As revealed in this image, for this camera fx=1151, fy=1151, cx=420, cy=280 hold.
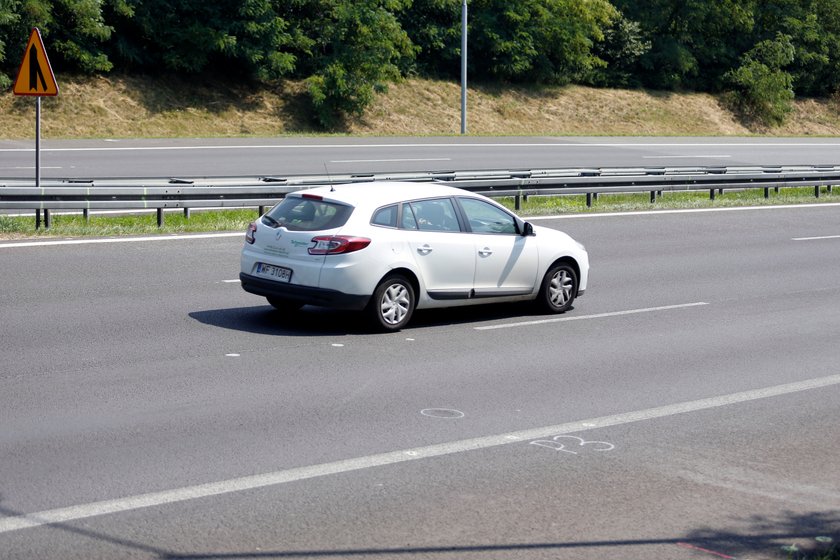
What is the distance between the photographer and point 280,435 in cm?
779

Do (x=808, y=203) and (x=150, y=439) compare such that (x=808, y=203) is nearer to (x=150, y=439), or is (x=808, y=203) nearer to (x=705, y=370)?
(x=705, y=370)

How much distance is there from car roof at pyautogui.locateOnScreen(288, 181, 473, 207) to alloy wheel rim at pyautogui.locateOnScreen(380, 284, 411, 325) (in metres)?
0.91

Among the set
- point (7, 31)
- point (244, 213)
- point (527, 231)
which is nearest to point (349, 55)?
point (7, 31)

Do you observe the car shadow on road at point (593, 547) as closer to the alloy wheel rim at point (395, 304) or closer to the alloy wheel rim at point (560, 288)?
the alloy wheel rim at point (395, 304)

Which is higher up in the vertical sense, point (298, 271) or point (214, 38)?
point (214, 38)

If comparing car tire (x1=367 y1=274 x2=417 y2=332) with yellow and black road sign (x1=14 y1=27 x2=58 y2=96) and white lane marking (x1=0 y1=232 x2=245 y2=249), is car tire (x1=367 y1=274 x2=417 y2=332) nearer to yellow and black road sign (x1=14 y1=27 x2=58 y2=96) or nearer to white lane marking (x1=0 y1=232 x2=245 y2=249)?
white lane marking (x1=0 y1=232 x2=245 y2=249)

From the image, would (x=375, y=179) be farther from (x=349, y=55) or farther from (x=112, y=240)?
(x=349, y=55)

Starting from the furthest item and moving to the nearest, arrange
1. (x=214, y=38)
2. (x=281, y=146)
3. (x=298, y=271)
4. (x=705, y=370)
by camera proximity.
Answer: (x=214, y=38)
(x=281, y=146)
(x=298, y=271)
(x=705, y=370)

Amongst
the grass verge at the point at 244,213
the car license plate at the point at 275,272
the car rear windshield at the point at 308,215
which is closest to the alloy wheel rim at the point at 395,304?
the car rear windshield at the point at 308,215

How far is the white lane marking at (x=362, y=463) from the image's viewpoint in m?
6.11

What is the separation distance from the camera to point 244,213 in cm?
2109

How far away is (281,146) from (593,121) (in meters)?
22.3

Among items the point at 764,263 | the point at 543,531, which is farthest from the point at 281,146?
the point at 543,531

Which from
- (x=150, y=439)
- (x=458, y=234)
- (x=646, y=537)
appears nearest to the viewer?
(x=646, y=537)
